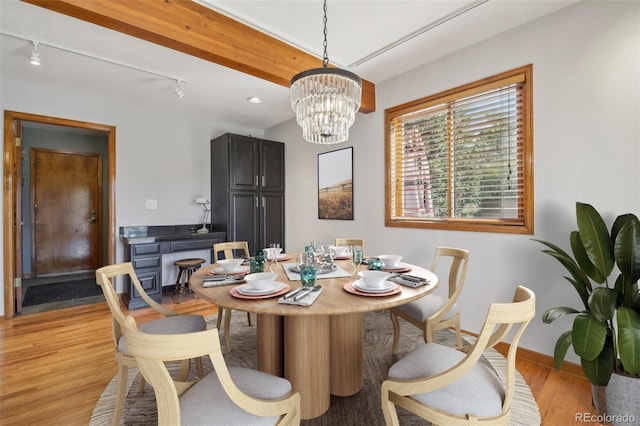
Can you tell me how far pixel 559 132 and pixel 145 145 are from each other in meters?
4.63

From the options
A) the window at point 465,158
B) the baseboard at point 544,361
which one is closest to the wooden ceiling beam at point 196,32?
the window at point 465,158

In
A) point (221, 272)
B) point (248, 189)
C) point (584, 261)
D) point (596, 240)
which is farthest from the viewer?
point (248, 189)

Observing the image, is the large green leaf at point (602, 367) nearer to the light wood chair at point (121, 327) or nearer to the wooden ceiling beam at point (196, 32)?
the light wood chair at point (121, 327)

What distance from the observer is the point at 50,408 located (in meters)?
1.73

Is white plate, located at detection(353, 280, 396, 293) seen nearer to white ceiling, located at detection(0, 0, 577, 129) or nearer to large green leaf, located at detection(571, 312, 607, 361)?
large green leaf, located at detection(571, 312, 607, 361)

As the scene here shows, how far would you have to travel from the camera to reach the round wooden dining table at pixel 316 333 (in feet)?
4.08

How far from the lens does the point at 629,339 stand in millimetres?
1399

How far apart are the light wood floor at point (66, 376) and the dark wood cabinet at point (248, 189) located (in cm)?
192

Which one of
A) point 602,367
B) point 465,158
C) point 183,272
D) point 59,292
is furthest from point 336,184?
point 59,292

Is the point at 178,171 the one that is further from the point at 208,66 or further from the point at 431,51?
the point at 431,51

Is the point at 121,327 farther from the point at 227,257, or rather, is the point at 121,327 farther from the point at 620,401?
the point at 620,401

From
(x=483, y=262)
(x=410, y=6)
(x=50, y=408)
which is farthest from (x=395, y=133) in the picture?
(x=50, y=408)

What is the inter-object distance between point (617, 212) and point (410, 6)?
200 cm

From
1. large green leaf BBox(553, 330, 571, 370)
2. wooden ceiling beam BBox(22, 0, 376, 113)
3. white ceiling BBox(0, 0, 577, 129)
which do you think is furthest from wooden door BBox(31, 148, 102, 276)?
large green leaf BBox(553, 330, 571, 370)
